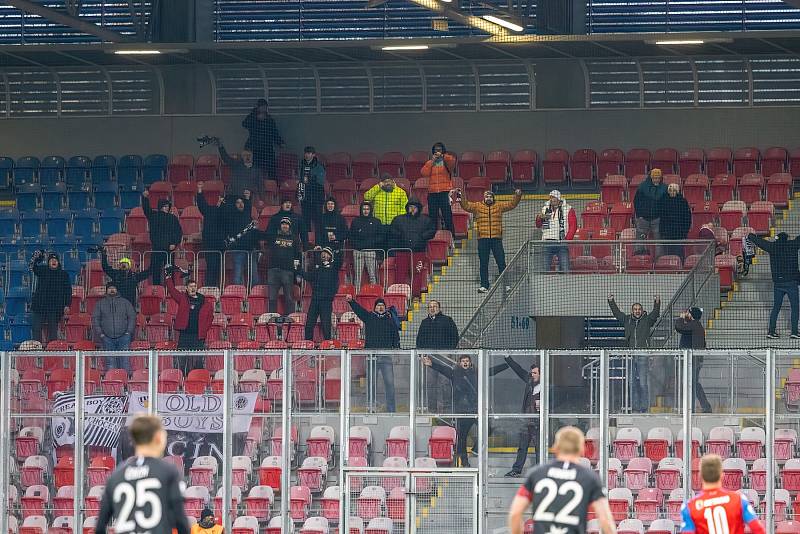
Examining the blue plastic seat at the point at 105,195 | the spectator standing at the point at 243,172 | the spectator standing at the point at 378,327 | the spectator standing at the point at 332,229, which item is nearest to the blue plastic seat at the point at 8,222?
the blue plastic seat at the point at 105,195

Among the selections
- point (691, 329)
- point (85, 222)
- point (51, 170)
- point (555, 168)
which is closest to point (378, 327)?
point (691, 329)

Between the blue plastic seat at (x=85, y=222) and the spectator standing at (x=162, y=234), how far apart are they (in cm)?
237

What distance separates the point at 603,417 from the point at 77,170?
1179cm

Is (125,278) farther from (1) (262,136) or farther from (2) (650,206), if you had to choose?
(2) (650,206)

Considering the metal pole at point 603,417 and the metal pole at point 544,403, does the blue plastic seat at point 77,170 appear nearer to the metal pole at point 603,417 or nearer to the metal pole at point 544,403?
the metal pole at point 544,403

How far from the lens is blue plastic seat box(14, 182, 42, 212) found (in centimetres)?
2470

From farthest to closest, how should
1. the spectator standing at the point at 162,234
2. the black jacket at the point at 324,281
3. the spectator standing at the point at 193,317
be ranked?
1. the spectator standing at the point at 162,234
2. the spectator standing at the point at 193,317
3. the black jacket at the point at 324,281

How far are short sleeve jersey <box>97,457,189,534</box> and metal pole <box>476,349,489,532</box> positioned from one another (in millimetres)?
8409

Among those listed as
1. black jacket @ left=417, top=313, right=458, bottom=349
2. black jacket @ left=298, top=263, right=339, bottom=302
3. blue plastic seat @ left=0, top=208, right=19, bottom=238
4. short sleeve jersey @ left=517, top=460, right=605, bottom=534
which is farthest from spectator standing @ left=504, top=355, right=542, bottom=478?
blue plastic seat @ left=0, top=208, right=19, bottom=238

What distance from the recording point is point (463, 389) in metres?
16.9

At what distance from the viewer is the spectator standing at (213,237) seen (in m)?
21.3

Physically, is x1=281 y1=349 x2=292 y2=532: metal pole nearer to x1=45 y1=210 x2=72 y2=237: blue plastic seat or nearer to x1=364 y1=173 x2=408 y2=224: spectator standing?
x1=364 y1=173 x2=408 y2=224: spectator standing

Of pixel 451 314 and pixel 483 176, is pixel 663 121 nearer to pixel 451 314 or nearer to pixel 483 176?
pixel 483 176

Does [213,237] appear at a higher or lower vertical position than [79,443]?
higher
